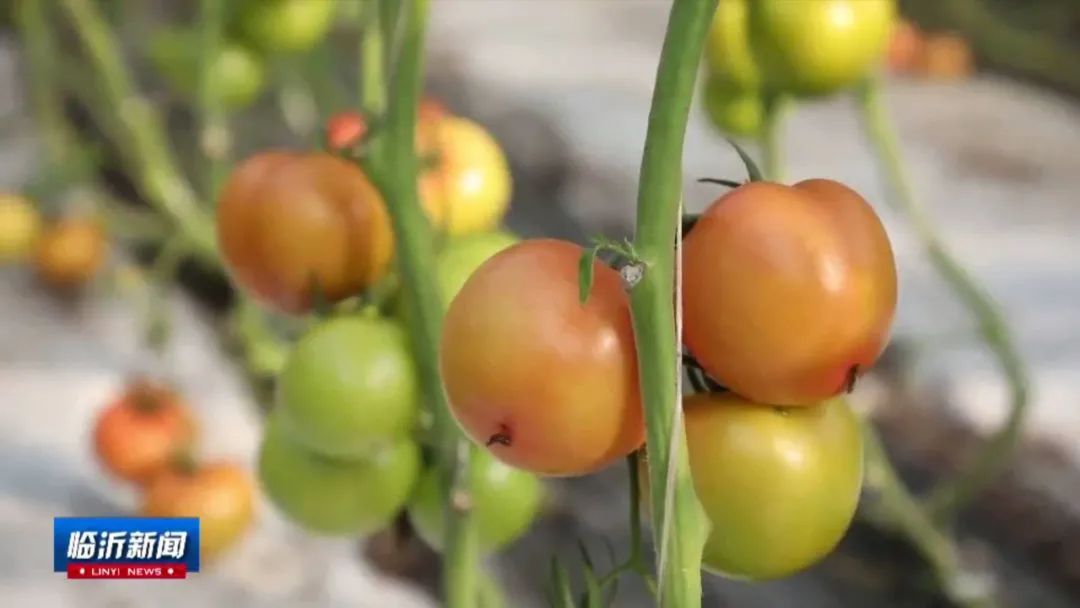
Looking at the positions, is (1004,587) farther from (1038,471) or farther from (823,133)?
(823,133)

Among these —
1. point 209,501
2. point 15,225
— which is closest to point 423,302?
point 209,501

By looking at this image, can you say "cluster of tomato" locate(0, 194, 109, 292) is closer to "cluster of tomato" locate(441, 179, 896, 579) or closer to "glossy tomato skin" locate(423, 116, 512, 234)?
"glossy tomato skin" locate(423, 116, 512, 234)

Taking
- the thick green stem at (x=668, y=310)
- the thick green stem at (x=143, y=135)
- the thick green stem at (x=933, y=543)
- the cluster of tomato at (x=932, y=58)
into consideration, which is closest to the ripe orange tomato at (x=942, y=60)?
the cluster of tomato at (x=932, y=58)

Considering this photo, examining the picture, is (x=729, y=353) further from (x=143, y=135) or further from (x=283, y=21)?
(x=143, y=135)

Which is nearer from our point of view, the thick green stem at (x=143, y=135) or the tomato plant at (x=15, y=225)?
the thick green stem at (x=143, y=135)

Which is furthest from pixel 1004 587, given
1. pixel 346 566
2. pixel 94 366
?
pixel 94 366
